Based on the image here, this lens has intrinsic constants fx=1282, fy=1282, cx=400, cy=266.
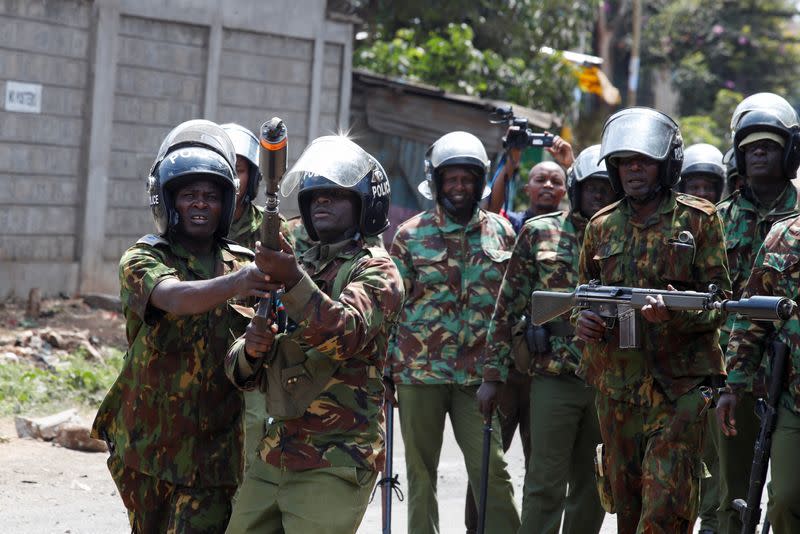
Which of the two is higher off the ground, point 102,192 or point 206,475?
point 102,192

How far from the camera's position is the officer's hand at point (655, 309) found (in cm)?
513

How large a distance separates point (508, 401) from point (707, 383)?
70.7 inches

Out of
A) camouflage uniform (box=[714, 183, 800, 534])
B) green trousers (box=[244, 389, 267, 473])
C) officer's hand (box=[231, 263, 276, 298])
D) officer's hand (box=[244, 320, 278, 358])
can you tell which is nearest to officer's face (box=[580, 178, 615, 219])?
camouflage uniform (box=[714, 183, 800, 534])

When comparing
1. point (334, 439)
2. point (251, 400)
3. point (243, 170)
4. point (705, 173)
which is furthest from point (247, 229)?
point (705, 173)

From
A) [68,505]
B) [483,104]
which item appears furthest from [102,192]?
[68,505]

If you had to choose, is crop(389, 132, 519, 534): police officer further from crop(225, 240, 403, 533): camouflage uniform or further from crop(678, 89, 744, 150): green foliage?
crop(678, 89, 744, 150): green foliage

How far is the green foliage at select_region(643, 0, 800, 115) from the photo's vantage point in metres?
32.0

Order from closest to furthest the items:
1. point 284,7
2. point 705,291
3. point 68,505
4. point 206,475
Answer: point 206,475
point 705,291
point 68,505
point 284,7

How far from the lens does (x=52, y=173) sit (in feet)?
39.3

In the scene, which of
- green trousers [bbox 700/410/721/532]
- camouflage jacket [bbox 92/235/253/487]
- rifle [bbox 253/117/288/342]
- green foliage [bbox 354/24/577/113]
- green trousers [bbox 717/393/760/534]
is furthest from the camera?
green foliage [bbox 354/24/577/113]

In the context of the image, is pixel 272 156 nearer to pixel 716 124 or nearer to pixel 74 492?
pixel 74 492

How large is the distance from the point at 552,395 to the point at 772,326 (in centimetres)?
128

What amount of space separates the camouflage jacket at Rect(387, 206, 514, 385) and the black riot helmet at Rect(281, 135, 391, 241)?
6.72ft

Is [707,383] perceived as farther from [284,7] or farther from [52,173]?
[284,7]
